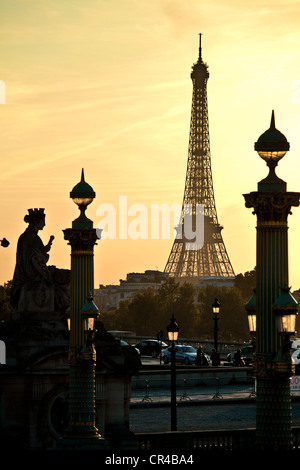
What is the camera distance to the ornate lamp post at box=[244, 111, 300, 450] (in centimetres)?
2150

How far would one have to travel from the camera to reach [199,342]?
10694 cm

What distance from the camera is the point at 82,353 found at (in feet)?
98.9

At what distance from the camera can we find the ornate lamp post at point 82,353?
30.1m

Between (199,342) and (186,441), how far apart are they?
254ft

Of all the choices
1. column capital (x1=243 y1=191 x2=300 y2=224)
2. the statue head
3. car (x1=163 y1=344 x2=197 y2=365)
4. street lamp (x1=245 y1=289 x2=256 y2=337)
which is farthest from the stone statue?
car (x1=163 y1=344 x2=197 y2=365)

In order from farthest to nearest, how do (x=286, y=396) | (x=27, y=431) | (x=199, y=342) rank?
(x=199, y=342), (x=27, y=431), (x=286, y=396)

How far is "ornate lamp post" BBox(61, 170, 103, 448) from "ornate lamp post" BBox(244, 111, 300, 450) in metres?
8.24

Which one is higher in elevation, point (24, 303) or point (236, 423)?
point (24, 303)

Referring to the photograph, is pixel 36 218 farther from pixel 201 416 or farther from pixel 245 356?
pixel 245 356

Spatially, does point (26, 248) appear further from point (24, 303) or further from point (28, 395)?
point (28, 395)

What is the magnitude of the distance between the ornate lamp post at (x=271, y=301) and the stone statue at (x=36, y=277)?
18.5m
